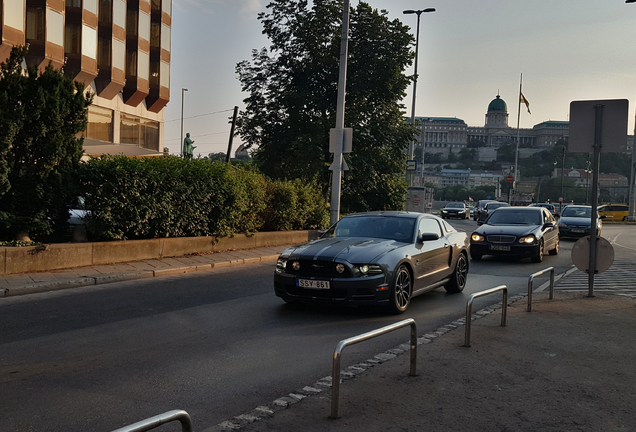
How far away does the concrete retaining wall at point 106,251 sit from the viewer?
11242 mm

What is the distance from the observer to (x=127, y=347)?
678 cm

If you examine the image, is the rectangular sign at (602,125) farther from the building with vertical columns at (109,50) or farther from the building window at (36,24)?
the building window at (36,24)

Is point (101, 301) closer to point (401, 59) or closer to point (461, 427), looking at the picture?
point (461, 427)

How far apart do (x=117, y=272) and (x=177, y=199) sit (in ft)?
11.1

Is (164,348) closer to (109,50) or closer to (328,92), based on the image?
(328,92)

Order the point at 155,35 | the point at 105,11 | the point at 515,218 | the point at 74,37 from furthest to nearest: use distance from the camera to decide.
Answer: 1. the point at 155,35
2. the point at 105,11
3. the point at 74,37
4. the point at 515,218

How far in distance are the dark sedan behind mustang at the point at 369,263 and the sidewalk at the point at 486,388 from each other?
1165 millimetres

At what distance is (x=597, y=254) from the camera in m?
10.5

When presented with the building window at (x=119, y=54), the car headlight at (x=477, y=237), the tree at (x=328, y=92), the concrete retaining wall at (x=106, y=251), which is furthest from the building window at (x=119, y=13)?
the car headlight at (x=477, y=237)

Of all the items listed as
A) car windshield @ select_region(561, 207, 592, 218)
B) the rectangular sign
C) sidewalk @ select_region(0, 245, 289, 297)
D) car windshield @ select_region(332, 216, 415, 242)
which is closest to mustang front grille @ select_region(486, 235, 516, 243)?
sidewalk @ select_region(0, 245, 289, 297)

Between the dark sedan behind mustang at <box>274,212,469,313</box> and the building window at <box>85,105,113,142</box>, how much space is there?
30771 millimetres

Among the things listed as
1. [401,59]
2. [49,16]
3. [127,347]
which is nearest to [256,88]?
[401,59]

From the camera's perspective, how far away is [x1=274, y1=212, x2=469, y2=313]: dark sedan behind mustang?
845 centimetres

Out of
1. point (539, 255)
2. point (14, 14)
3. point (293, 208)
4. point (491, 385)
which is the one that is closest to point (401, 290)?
point (491, 385)
